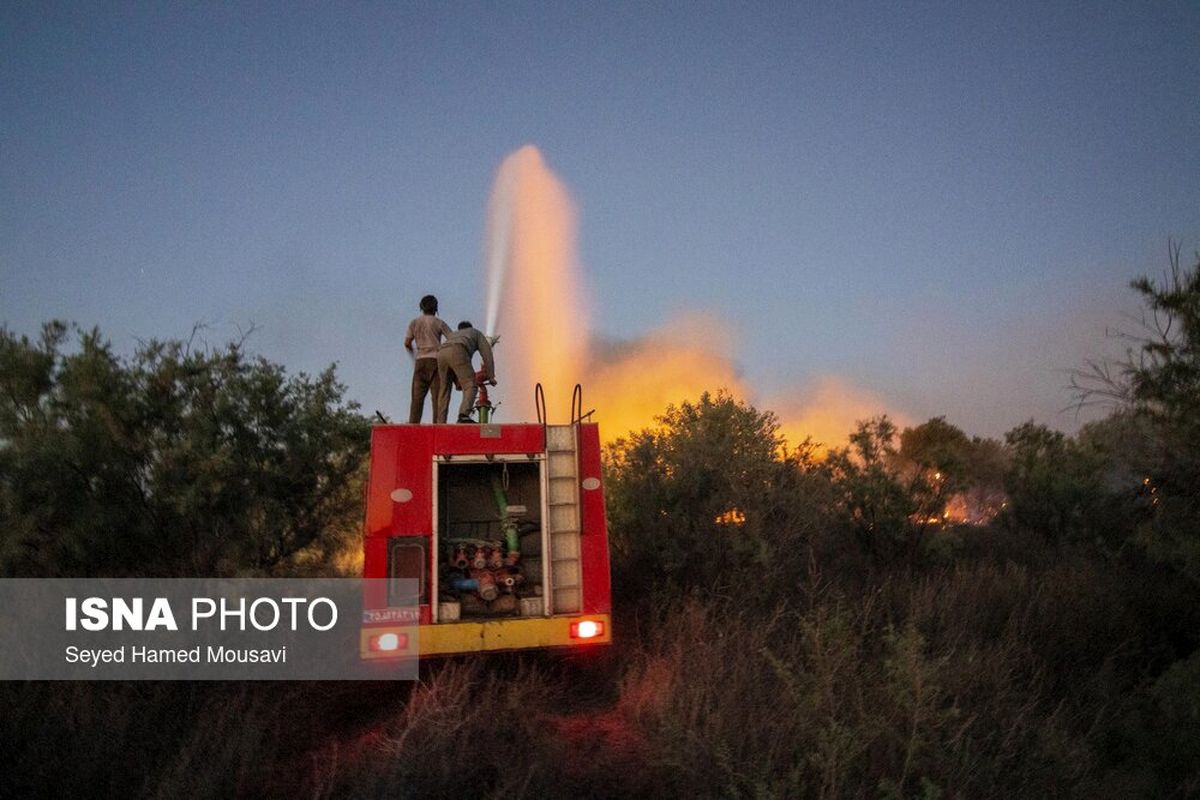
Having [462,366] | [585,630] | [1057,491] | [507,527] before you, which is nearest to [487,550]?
[507,527]

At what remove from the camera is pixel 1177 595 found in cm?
906

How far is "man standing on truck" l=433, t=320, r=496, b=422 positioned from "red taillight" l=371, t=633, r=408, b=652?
9.34ft

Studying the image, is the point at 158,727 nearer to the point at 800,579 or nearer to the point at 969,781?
the point at 969,781

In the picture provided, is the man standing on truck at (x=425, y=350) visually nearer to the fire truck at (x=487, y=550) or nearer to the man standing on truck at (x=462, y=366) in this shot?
the man standing on truck at (x=462, y=366)

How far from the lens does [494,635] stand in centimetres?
691

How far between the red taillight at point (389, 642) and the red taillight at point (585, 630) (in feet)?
4.66

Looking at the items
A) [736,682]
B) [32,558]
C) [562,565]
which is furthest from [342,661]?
[736,682]

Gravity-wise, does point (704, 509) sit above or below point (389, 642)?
above

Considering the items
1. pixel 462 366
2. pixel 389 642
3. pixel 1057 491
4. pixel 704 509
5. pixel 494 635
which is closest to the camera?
pixel 389 642

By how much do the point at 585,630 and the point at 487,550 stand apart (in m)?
1.24

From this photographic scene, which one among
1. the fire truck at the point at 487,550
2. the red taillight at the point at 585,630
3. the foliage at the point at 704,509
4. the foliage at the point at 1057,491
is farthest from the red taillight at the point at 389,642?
the foliage at the point at 1057,491

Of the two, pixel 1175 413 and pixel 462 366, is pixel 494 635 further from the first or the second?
pixel 1175 413

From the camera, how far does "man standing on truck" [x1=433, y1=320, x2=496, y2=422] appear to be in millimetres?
9047

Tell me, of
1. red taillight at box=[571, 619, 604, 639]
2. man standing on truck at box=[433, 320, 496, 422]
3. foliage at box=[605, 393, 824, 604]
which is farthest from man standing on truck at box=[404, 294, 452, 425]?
red taillight at box=[571, 619, 604, 639]
